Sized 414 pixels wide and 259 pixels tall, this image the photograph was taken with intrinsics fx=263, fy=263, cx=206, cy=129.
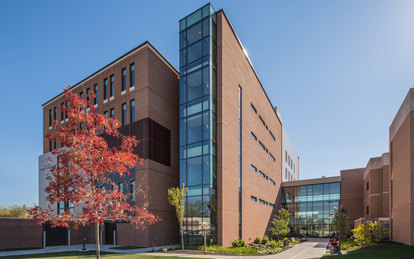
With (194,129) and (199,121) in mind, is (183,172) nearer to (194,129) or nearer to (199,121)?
(194,129)

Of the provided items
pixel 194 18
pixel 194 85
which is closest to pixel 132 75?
pixel 194 85

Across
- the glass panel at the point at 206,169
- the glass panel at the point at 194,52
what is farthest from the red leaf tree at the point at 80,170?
the glass panel at the point at 194,52

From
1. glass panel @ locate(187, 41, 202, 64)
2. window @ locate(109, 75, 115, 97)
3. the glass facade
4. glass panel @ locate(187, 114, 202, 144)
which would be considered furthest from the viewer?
the glass facade

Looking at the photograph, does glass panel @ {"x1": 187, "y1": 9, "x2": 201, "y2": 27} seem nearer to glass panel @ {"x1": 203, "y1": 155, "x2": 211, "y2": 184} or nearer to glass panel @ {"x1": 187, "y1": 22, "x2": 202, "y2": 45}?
glass panel @ {"x1": 187, "y1": 22, "x2": 202, "y2": 45}

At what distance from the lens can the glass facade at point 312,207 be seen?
1971 inches

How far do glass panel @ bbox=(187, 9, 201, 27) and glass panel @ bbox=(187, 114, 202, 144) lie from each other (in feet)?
34.4

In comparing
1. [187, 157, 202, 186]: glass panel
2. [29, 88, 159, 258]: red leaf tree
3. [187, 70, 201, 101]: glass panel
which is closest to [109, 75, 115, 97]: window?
[187, 70, 201, 101]: glass panel

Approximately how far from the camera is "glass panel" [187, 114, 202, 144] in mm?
27109

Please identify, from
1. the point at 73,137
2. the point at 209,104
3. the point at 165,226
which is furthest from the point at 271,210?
the point at 73,137

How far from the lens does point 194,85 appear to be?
28.4 m

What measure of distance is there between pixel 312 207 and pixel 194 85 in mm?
38039

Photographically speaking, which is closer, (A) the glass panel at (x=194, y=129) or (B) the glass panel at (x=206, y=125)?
(B) the glass panel at (x=206, y=125)

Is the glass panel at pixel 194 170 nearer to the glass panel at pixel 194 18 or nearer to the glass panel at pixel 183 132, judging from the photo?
the glass panel at pixel 183 132

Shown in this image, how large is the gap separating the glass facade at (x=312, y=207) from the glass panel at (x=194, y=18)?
40.0 meters
